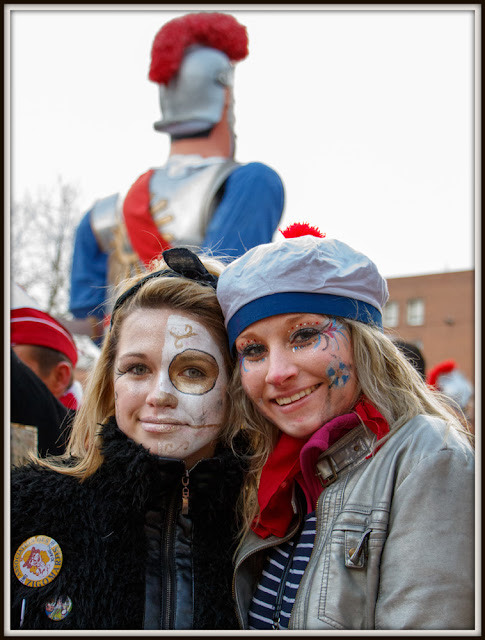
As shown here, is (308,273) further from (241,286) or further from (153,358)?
(153,358)

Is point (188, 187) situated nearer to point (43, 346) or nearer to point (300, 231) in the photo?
point (43, 346)

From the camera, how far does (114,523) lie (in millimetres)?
2086

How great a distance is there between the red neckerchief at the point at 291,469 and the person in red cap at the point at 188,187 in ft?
7.45

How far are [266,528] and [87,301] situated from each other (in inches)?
127

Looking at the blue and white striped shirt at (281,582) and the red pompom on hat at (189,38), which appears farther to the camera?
the red pompom on hat at (189,38)

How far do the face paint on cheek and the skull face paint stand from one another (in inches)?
16.7

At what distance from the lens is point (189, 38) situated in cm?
468

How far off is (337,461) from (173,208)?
2874 millimetres

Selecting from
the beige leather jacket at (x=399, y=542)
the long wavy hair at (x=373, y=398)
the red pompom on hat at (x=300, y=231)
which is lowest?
the beige leather jacket at (x=399, y=542)

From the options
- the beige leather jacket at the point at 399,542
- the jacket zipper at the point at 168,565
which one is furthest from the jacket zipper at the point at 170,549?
the beige leather jacket at the point at 399,542

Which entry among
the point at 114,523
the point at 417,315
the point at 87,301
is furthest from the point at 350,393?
the point at 417,315

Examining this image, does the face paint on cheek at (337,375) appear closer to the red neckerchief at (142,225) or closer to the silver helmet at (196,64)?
the red neckerchief at (142,225)

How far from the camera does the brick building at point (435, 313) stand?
29266 mm

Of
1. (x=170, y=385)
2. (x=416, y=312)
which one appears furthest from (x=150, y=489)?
(x=416, y=312)
